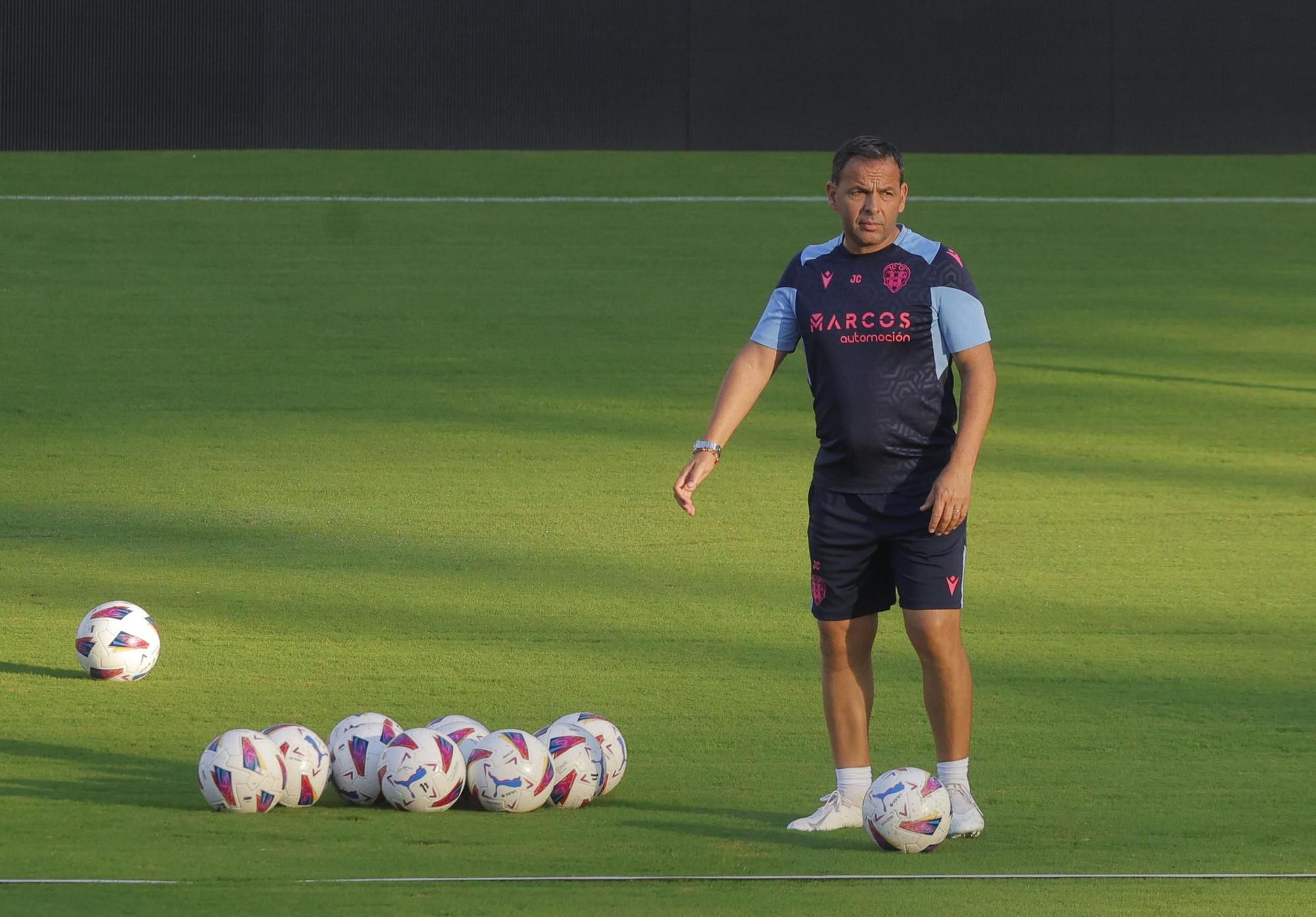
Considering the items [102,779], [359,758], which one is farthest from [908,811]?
[102,779]

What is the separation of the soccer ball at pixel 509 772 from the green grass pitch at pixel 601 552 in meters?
0.09

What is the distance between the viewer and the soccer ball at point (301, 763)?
5.54 meters

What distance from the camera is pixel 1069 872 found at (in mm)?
5023

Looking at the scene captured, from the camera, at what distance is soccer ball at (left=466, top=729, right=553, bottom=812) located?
5.55 m

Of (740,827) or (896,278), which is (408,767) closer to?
(740,827)

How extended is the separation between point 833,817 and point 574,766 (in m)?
0.82

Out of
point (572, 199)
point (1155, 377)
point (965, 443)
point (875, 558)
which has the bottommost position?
point (875, 558)

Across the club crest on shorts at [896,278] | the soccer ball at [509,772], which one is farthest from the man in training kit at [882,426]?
the soccer ball at [509,772]

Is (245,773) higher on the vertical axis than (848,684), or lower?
lower

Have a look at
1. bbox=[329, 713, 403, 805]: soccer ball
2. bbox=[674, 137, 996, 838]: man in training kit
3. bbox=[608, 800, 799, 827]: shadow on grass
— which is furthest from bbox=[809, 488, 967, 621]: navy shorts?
bbox=[329, 713, 403, 805]: soccer ball

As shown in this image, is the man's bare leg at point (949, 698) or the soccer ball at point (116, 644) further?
the soccer ball at point (116, 644)

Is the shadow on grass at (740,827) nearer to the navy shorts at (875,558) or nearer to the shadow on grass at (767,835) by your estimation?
the shadow on grass at (767,835)

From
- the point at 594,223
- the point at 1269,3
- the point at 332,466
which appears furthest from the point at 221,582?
the point at 1269,3

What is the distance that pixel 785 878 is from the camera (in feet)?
16.4
